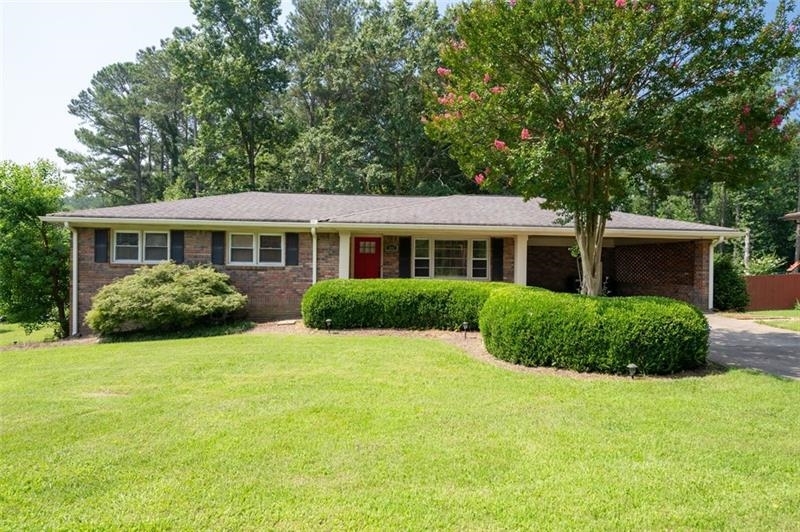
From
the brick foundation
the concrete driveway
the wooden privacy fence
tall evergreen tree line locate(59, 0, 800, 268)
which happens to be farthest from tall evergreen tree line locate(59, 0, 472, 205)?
the concrete driveway

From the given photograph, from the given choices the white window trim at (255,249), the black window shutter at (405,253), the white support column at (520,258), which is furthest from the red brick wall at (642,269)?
the white window trim at (255,249)

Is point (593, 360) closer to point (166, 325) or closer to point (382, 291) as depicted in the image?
point (382, 291)

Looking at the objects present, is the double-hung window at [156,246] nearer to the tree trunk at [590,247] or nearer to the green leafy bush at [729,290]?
the tree trunk at [590,247]

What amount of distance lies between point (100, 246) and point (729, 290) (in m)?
19.4

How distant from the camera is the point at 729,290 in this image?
1493 cm

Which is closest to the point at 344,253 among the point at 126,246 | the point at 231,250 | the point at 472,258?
the point at 231,250

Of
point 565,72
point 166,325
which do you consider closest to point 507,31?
point 565,72

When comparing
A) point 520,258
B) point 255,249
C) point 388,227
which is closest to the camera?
point 388,227

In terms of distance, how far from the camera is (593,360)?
6.63 m

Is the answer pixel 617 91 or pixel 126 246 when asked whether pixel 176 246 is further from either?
pixel 617 91

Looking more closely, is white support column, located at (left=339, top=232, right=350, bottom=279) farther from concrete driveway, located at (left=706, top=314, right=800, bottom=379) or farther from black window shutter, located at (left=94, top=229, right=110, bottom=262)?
concrete driveway, located at (left=706, top=314, right=800, bottom=379)

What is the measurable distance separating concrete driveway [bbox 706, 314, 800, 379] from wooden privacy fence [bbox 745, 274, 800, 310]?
211 inches

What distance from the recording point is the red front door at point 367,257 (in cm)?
1430

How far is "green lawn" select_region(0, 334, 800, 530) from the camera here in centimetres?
298
